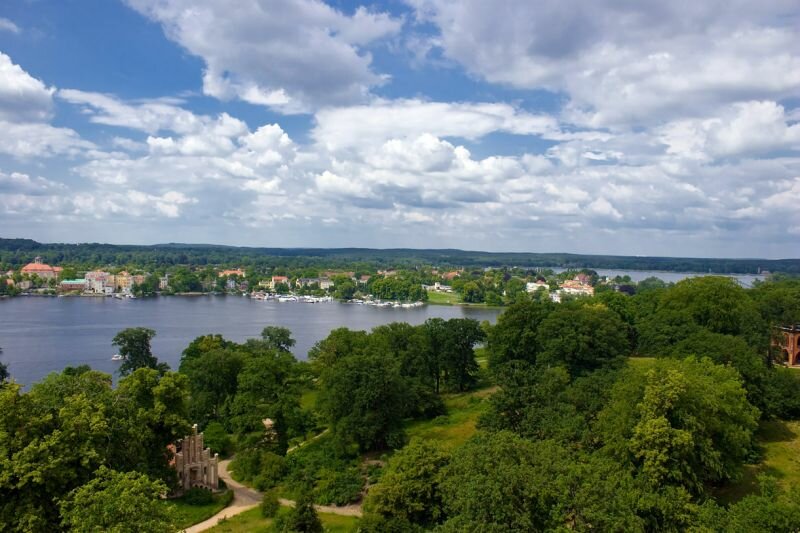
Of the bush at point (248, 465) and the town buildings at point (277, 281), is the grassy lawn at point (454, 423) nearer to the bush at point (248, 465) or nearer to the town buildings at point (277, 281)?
the bush at point (248, 465)

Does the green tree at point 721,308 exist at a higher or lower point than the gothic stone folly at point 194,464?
higher

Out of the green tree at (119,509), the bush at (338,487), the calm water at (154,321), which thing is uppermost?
the green tree at (119,509)

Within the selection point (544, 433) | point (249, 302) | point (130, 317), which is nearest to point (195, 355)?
point (544, 433)

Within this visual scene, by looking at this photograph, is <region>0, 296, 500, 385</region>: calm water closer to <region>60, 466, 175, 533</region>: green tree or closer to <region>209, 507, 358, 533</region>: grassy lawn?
<region>209, 507, 358, 533</region>: grassy lawn

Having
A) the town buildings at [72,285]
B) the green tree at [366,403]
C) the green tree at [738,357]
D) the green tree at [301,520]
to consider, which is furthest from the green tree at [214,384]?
the town buildings at [72,285]

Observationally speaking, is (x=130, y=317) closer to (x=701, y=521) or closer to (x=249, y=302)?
(x=249, y=302)

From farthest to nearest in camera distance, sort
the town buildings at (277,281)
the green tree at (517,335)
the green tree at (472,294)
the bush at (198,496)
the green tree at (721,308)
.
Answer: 1. the town buildings at (277,281)
2. the green tree at (472,294)
3. the green tree at (721,308)
4. the green tree at (517,335)
5. the bush at (198,496)

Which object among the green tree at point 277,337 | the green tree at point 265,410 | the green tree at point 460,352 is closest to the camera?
the green tree at point 265,410
